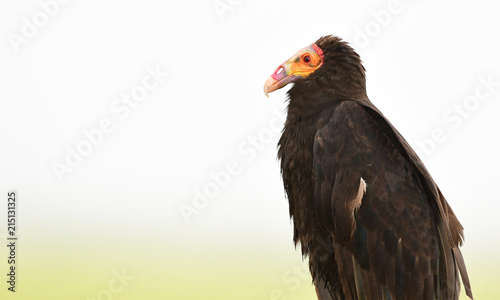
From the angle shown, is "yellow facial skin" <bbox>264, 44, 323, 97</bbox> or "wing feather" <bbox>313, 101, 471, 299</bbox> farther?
"yellow facial skin" <bbox>264, 44, 323, 97</bbox>

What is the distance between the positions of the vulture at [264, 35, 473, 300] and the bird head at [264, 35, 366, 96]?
18 cm

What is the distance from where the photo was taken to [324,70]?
4.55 m

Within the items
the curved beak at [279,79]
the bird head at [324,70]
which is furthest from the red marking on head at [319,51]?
the curved beak at [279,79]

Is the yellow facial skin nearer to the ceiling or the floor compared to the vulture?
nearer to the ceiling

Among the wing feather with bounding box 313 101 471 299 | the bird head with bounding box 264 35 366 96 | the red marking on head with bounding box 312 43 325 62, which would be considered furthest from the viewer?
the red marking on head with bounding box 312 43 325 62

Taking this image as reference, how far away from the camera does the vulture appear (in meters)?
4.09

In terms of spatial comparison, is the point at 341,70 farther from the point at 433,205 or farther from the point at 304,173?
the point at 433,205

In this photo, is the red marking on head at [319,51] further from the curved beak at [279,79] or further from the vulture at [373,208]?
the vulture at [373,208]

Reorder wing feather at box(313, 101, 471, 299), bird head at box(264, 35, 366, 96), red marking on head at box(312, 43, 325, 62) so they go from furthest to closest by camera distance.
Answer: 1. red marking on head at box(312, 43, 325, 62)
2. bird head at box(264, 35, 366, 96)
3. wing feather at box(313, 101, 471, 299)

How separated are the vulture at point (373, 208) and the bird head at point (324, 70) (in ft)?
0.59

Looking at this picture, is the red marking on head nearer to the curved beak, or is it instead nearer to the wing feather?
the curved beak

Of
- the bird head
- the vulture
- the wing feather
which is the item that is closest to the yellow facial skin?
the bird head

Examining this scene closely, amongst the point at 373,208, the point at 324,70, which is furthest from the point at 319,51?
the point at 373,208

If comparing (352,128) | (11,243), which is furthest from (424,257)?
(11,243)
